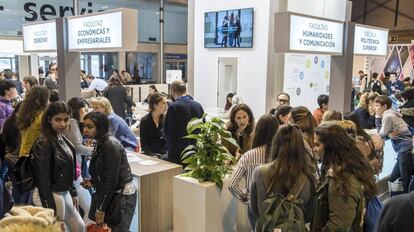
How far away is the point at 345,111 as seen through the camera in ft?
15.4

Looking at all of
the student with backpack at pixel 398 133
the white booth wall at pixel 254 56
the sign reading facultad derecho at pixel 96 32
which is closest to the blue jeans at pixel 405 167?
the student with backpack at pixel 398 133

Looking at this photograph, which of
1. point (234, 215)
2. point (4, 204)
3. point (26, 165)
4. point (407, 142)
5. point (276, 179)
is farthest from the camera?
point (407, 142)

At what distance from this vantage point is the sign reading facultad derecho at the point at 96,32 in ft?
11.6

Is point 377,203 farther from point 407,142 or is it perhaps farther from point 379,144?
point 407,142

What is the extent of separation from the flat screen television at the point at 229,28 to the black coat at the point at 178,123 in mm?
3604

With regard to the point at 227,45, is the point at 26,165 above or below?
below

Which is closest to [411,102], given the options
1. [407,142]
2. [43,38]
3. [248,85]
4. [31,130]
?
[407,142]

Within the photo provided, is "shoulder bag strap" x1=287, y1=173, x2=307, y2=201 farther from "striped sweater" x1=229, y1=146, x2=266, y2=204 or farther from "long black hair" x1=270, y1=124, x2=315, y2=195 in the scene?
"striped sweater" x1=229, y1=146, x2=266, y2=204

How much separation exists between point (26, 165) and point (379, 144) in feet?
9.50

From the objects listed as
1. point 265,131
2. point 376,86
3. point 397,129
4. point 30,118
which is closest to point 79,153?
point 30,118

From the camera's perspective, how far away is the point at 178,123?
3736 mm

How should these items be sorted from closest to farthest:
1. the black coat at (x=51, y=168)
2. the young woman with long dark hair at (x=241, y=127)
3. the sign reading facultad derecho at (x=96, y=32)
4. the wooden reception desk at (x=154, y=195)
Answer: the black coat at (x=51, y=168)
the wooden reception desk at (x=154, y=195)
the young woman with long dark hair at (x=241, y=127)
the sign reading facultad derecho at (x=96, y=32)

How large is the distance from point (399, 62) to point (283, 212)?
14175 millimetres

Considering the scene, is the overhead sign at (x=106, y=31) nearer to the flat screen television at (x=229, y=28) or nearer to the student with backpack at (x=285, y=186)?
the student with backpack at (x=285, y=186)
